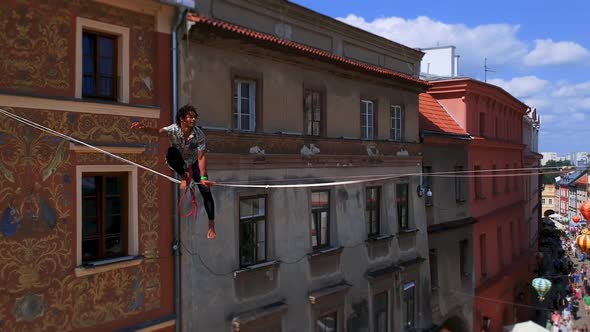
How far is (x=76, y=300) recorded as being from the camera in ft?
27.8

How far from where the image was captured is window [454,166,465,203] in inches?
833

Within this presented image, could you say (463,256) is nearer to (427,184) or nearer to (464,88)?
(427,184)

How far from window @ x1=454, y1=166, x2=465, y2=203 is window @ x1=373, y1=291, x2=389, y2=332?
22.2 ft

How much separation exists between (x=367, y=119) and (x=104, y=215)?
346 inches

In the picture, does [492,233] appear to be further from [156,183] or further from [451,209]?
[156,183]

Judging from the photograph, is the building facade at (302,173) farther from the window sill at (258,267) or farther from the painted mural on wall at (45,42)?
the painted mural on wall at (45,42)

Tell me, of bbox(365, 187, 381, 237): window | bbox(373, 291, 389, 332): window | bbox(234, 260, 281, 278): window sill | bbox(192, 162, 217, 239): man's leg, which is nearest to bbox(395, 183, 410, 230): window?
bbox(365, 187, 381, 237): window

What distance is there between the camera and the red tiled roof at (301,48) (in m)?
10.2

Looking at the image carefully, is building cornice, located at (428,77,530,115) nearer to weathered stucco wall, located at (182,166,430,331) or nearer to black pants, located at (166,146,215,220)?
weathered stucco wall, located at (182,166,430,331)

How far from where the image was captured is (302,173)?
1316 centimetres

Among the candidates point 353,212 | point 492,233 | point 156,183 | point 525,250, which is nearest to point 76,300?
point 156,183

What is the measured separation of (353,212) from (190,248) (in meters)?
5.83

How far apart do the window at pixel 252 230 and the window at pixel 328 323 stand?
251cm

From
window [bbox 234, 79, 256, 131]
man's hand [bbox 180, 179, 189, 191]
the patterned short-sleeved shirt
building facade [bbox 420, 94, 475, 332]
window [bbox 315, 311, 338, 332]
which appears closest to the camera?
man's hand [bbox 180, 179, 189, 191]
